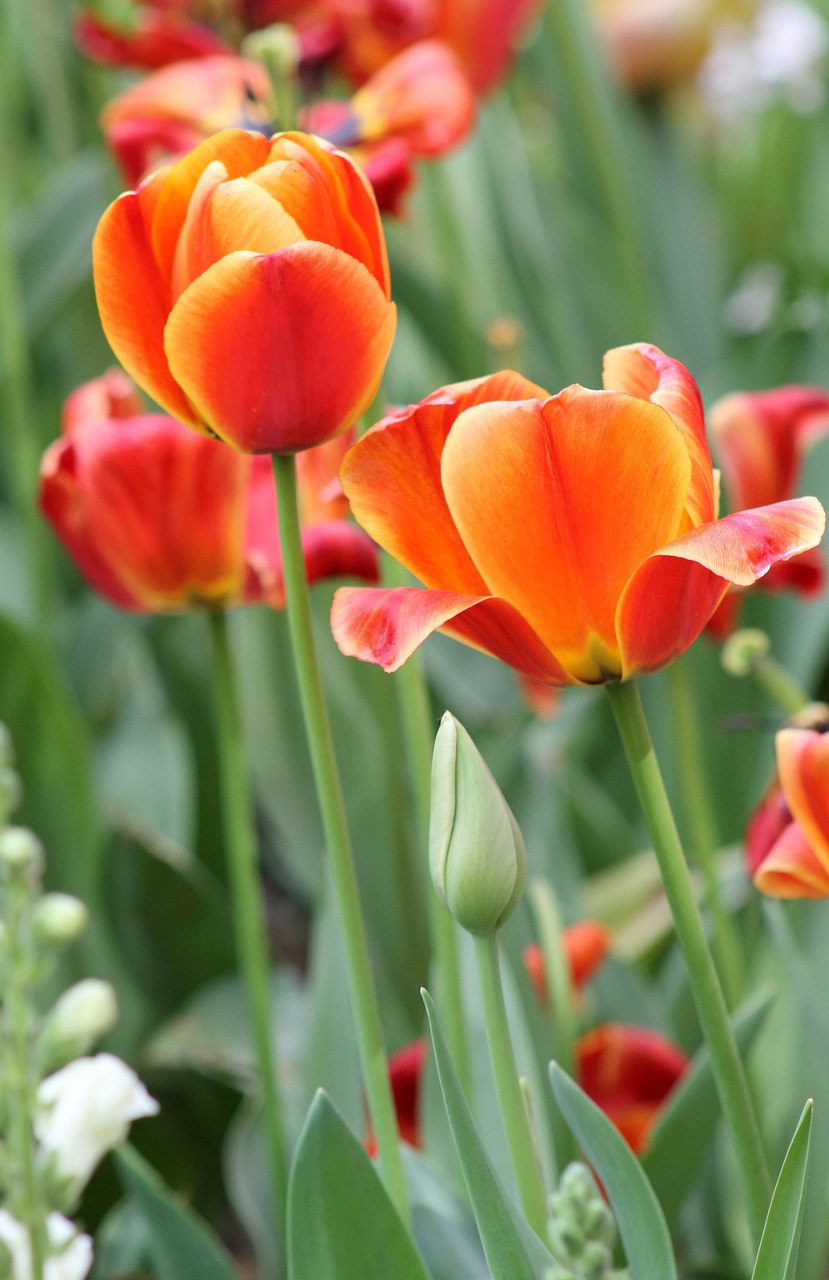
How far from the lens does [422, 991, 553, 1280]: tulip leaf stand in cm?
37

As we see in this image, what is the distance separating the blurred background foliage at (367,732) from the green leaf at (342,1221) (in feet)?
0.39

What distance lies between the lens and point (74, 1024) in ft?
1.40

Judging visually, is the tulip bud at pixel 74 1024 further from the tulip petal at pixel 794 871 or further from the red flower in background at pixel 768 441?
the red flower in background at pixel 768 441

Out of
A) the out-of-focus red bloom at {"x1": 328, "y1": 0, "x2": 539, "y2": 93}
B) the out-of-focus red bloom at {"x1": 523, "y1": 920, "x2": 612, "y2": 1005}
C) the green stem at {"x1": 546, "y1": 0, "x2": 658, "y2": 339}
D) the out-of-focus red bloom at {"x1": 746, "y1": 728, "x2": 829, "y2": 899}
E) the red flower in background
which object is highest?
the out-of-focus red bloom at {"x1": 328, "y1": 0, "x2": 539, "y2": 93}

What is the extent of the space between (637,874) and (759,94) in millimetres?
1857

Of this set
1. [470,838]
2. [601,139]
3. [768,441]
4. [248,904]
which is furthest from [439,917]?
[601,139]

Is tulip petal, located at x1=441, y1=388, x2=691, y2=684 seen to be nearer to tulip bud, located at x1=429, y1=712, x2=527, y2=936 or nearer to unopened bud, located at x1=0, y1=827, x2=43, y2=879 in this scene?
tulip bud, located at x1=429, y1=712, x2=527, y2=936

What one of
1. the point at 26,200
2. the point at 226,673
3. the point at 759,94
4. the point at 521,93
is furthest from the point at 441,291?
the point at 759,94

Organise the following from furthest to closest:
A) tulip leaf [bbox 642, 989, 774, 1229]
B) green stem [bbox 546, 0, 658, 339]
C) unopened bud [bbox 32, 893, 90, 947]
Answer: green stem [bbox 546, 0, 658, 339] → tulip leaf [bbox 642, 989, 774, 1229] → unopened bud [bbox 32, 893, 90, 947]

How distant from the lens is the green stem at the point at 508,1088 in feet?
1.23

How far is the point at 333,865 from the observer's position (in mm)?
420

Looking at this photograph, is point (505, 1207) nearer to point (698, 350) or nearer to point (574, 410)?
point (574, 410)

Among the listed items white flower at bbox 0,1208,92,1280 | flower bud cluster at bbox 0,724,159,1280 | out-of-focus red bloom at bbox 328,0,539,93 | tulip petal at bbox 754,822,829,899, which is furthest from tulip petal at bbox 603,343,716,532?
out-of-focus red bloom at bbox 328,0,539,93

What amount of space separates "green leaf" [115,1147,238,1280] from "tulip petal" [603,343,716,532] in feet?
1.12
